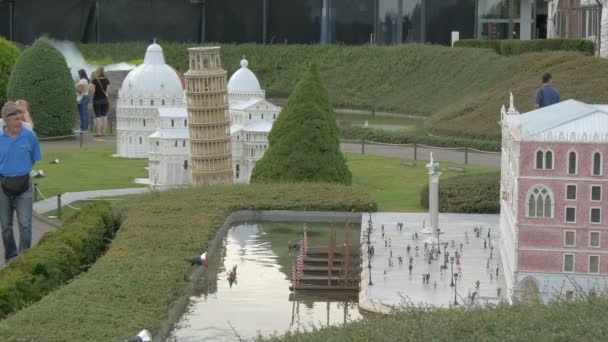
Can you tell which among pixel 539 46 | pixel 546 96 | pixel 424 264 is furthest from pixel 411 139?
pixel 424 264

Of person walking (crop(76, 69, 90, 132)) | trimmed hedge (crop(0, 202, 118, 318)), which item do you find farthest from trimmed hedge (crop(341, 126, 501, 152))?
trimmed hedge (crop(0, 202, 118, 318))

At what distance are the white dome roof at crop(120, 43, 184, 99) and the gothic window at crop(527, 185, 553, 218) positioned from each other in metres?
26.6

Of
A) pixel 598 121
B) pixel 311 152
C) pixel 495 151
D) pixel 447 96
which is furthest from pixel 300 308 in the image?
pixel 447 96

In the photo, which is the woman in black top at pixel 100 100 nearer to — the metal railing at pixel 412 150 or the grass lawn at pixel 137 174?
the grass lawn at pixel 137 174

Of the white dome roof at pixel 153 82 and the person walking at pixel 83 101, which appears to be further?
the person walking at pixel 83 101

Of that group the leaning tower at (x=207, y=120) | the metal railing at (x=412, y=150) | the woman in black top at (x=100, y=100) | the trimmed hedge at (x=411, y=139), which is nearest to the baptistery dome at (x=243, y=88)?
the metal railing at (x=412, y=150)

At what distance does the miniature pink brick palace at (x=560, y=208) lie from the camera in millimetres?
21891

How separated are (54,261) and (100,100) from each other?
3095 centimetres

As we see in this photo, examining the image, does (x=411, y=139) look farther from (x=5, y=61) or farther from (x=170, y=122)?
(x=5, y=61)

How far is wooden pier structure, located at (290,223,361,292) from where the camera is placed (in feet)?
78.7

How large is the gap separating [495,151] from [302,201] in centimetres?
1676

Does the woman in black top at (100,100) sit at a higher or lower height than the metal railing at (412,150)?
higher

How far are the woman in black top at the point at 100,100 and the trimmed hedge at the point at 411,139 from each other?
924 centimetres

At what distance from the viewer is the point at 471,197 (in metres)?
31.7
